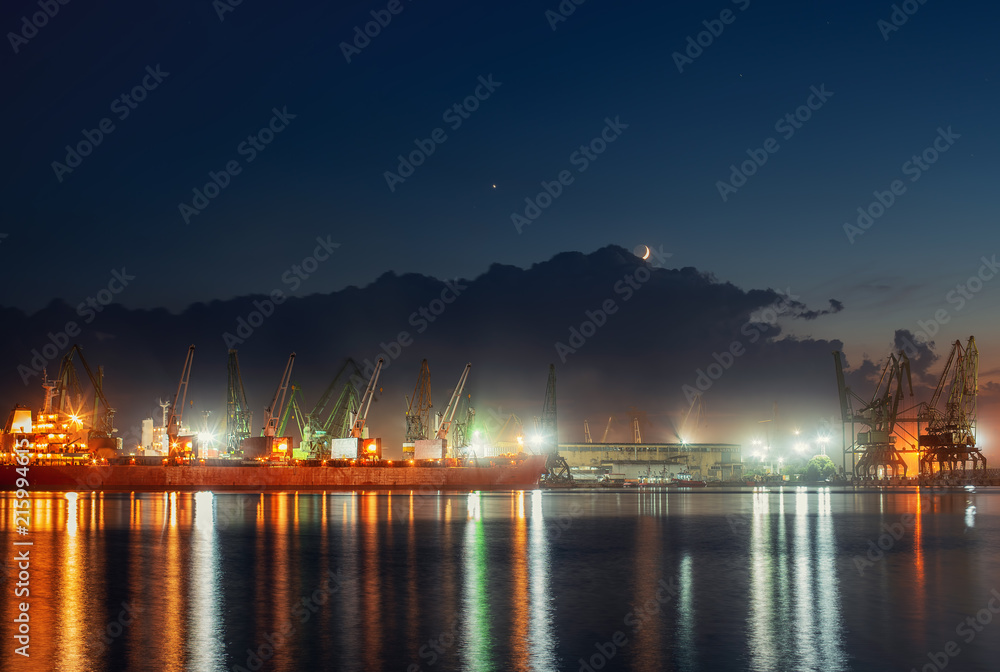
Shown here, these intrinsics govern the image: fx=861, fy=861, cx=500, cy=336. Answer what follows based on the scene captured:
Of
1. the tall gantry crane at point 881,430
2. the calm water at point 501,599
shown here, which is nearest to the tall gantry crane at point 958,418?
the tall gantry crane at point 881,430

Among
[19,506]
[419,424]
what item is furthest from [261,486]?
[19,506]

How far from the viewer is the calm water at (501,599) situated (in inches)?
742

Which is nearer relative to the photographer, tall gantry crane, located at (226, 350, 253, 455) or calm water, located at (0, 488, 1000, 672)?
calm water, located at (0, 488, 1000, 672)

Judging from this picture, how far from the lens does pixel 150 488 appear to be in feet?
464

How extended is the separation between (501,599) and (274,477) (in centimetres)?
12667

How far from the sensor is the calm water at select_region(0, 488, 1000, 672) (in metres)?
18.8

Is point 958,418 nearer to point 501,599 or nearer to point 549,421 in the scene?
point 549,421

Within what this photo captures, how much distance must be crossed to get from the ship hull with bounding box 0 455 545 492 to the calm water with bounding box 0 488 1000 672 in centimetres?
9299

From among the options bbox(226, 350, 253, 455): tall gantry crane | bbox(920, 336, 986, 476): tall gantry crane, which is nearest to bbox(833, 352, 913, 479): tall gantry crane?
bbox(920, 336, 986, 476): tall gantry crane

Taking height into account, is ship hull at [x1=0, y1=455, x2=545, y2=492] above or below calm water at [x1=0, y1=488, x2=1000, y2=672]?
below

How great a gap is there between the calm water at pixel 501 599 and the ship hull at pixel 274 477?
9299 cm

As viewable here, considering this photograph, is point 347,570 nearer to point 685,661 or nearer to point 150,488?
point 685,661

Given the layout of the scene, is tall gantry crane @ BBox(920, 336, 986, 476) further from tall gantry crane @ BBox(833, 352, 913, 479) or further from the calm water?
the calm water

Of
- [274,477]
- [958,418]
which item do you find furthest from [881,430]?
[274,477]
